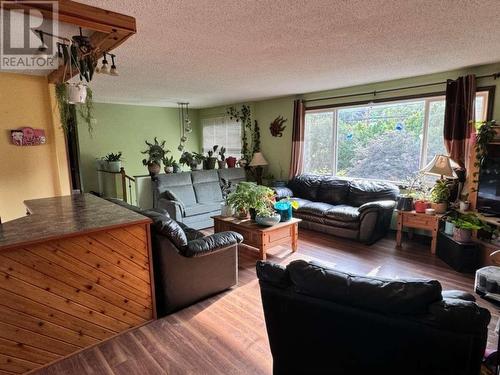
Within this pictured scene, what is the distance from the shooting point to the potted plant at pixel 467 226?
10.6ft

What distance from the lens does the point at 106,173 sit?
245 inches

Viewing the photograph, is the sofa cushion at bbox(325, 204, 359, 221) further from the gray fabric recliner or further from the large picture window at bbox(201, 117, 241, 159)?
the large picture window at bbox(201, 117, 241, 159)

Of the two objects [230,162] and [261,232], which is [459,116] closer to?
[261,232]

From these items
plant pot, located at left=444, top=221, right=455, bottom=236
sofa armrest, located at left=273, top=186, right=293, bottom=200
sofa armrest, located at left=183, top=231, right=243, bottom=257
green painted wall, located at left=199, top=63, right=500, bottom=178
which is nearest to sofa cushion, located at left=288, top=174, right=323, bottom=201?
sofa armrest, located at left=273, top=186, right=293, bottom=200

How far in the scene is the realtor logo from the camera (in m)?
1.65

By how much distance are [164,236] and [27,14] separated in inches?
68.4

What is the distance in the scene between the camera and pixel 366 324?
1306 mm

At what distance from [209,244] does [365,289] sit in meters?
1.59

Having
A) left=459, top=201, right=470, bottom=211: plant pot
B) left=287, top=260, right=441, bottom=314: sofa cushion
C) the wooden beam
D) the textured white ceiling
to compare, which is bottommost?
left=459, top=201, right=470, bottom=211: plant pot

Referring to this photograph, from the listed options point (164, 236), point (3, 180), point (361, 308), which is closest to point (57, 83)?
point (3, 180)

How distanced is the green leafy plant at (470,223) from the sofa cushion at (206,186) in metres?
3.67

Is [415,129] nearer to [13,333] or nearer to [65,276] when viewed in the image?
[65,276]

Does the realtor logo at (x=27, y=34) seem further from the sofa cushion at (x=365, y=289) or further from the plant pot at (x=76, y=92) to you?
the sofa cushion at (x=365, y=289)

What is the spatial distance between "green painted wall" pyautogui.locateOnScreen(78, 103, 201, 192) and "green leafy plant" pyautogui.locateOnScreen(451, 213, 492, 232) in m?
6.70
